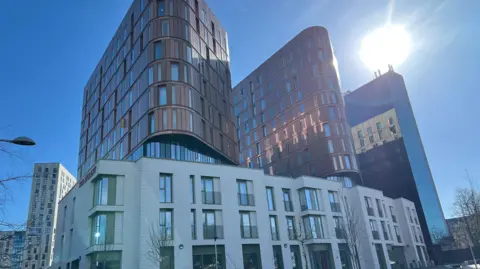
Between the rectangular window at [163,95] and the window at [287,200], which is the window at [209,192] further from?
the window at [287,200]

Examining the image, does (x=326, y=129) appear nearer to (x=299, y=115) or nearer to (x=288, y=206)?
(x=299, y=115)

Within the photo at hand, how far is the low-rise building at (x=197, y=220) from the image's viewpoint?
28969 mm

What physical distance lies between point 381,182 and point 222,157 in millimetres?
47327

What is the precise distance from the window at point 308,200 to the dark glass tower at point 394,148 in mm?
37302

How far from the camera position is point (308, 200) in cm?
4212

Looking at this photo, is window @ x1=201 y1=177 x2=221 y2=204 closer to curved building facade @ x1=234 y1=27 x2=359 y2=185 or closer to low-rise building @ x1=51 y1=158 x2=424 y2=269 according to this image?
low-rise building @ x1=51 y1=158 x2=424 y2=269

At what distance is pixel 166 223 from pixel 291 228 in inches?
619

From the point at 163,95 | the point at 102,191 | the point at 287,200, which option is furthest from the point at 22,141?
the point at 287,200

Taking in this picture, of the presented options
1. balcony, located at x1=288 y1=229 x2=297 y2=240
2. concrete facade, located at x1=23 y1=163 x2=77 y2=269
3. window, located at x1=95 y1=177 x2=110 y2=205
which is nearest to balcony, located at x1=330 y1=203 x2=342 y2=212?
balcony, located at x1=288 y1=229 x2=297 y2=240

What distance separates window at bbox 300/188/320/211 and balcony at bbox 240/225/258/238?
870 cm

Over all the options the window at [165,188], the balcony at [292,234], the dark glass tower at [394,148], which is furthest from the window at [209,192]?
the dark glass tower at [394,148]

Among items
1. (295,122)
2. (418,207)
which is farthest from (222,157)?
(418,207)

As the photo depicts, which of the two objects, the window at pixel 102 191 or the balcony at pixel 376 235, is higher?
the window at pixel 102 191

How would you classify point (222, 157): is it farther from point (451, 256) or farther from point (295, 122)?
point (451, 256)
